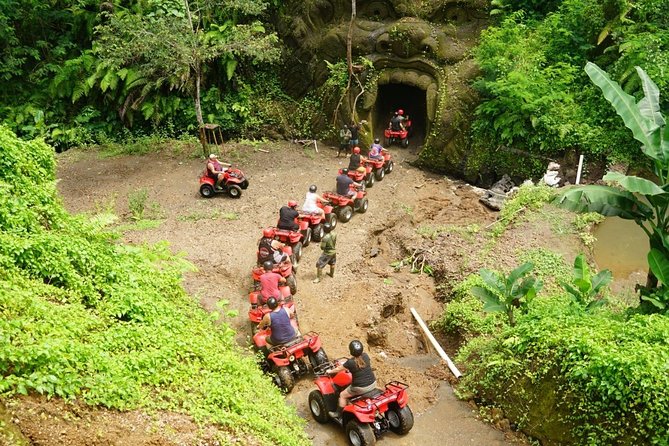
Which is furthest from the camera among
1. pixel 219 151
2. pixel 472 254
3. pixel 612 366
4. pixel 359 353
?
pixel 219 151

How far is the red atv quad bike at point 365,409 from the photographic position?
784cm

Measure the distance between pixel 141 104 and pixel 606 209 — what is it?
16400 mm

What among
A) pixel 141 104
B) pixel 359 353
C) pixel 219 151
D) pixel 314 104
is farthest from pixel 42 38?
pixel 359 353

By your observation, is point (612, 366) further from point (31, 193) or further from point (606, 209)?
point (31, 193)

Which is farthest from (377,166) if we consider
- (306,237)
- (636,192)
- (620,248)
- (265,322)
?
(636,192)

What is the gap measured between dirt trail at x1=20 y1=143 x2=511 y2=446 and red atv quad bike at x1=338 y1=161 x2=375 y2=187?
1.11 ft

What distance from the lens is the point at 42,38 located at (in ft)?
70.2

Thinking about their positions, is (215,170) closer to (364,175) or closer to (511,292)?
(364,175)

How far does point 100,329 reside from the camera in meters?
6.89

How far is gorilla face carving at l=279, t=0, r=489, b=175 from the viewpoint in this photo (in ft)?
60.2

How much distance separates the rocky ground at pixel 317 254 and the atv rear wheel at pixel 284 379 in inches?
8.5

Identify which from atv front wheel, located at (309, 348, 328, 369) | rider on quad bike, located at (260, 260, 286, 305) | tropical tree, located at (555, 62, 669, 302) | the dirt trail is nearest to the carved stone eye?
the dirt trail

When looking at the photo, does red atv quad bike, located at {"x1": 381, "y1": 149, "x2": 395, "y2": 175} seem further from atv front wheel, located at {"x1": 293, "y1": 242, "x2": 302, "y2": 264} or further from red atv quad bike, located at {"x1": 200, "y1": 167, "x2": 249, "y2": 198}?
atv front wheel, located at {"x1": 293, "y1": 242, "x2": 302, "y2": 264}

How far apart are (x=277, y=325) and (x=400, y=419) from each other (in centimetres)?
248
